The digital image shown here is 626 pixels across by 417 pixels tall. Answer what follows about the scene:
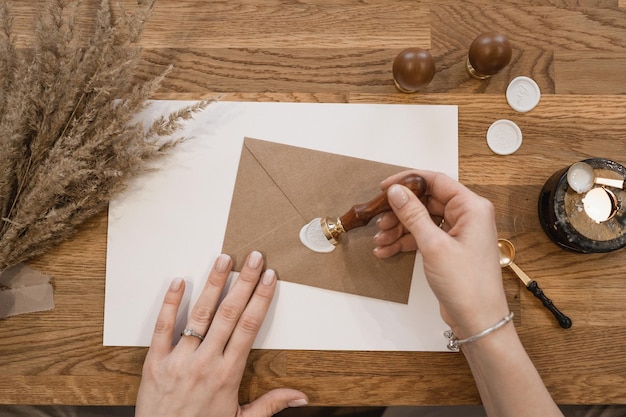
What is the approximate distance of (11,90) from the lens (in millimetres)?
814

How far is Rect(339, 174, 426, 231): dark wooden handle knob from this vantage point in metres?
0.81

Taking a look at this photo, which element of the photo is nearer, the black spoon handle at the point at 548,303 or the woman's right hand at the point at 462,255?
the woman's right hand at the point at 462,255

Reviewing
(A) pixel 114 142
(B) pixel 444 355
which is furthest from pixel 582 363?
(A) pixel 114 142

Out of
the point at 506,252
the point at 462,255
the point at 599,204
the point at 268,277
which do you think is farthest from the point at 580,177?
the point at 268,277

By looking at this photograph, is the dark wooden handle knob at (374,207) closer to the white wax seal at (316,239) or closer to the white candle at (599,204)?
the white wax seal at (316,239)

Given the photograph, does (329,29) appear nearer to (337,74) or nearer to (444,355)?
(337,74)

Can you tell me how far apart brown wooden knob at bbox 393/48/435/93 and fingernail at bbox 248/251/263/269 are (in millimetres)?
420

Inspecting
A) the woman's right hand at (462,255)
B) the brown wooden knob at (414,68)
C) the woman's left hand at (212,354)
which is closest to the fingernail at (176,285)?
the woman's left hand at (212,354)

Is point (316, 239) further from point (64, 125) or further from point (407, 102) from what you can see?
point (64, 125)

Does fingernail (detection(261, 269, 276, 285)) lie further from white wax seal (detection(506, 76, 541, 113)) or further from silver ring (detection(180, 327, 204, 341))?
white wax seal (detection(506, 76, 541, 113))

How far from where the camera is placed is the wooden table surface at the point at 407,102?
0.90 metres

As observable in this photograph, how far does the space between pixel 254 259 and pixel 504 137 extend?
1.77ft

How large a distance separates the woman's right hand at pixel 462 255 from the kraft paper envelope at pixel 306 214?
0.15m

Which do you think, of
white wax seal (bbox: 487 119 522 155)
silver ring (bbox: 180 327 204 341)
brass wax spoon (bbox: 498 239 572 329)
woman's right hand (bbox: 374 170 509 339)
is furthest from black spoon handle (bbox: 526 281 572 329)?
silver ring (bbox: 180 327 204 341)
